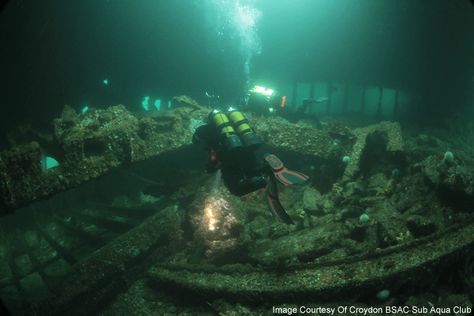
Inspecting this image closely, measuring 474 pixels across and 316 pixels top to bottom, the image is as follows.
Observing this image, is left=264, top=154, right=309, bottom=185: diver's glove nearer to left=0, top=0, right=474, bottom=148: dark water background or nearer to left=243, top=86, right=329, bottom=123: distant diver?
left=243, top=86, right=329, bottom=123: distant diver

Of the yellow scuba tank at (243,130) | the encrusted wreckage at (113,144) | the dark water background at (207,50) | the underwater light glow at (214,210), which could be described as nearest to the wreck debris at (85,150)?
the encrusted wreckage at (113,144)

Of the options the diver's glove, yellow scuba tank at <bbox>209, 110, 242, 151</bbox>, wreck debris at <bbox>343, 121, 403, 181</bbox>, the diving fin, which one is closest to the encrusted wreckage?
wreck debris at <bbox>343, 121, 403, 181</bbox>

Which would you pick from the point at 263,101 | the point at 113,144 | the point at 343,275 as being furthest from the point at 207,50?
the point at 343,275

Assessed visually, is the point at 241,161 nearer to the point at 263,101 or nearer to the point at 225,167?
the point at 225,167

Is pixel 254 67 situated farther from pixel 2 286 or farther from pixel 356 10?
Result: pixel 2 286

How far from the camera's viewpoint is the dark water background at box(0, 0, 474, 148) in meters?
9.77

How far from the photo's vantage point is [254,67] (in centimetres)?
2012

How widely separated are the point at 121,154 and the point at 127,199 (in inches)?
140

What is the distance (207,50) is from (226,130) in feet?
37.5

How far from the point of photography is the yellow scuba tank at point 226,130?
189 inches

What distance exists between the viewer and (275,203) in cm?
532

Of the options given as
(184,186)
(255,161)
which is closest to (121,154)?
(184,186)

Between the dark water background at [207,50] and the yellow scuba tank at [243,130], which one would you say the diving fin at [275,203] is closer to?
the yellow scuba tank at [243,130]

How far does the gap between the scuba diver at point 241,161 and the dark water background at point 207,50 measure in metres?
→ 7.14
